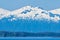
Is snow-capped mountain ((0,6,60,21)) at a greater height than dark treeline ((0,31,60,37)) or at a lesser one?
greater

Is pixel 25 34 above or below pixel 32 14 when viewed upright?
below

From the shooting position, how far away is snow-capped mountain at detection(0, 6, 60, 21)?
3.52 m

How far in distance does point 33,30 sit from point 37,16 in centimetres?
26

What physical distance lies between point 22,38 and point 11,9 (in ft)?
1.81

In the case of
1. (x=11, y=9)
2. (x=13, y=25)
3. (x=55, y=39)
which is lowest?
(x=55, y=39)

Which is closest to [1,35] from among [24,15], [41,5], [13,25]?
[13,25]

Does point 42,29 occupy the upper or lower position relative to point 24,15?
lower

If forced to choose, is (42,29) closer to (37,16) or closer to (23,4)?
(37,16)

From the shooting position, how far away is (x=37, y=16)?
352 centimetres

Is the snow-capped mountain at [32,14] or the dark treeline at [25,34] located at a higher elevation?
the snow-capped mountain at [32,14]

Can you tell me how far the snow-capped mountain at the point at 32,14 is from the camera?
11.6 ft

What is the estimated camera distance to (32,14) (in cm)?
354

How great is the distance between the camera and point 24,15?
355 cm

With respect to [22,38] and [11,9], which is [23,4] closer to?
[11,9]
